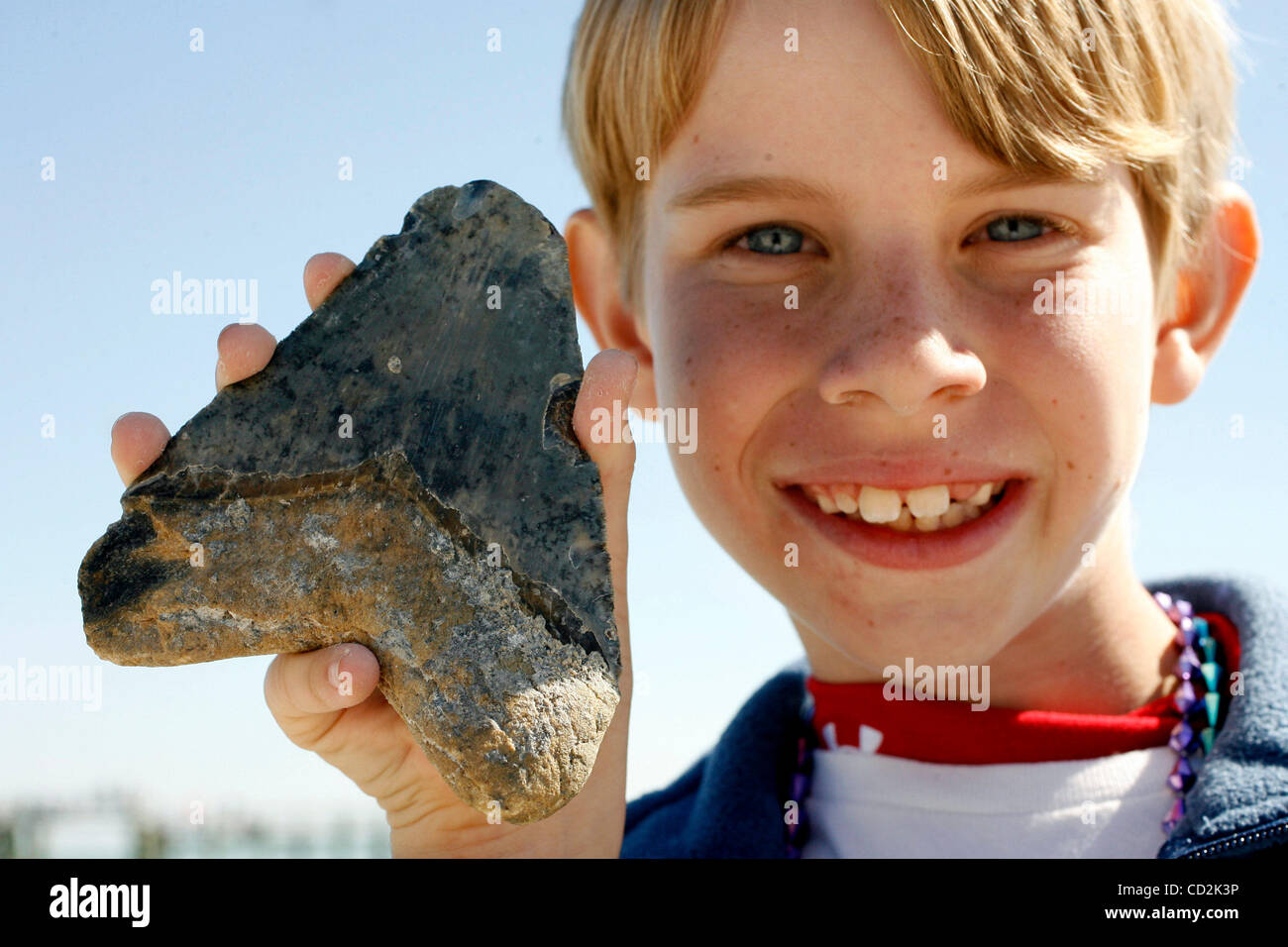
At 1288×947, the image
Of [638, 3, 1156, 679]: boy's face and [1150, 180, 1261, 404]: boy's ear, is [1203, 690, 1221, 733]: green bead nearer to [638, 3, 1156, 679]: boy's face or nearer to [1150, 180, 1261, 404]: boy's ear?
[638, 3, 1156, 679]: boy's face

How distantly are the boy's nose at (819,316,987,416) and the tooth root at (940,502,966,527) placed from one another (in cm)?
30

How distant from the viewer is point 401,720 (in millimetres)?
2111

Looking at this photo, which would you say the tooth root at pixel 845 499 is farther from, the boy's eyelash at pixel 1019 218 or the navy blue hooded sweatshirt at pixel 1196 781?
the navy blue hooded sweatshirt at pixel 1196 781

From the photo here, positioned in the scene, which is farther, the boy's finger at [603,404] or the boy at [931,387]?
the boy at [931,387]

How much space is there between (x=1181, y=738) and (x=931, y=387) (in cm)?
99

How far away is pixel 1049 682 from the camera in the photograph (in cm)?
248

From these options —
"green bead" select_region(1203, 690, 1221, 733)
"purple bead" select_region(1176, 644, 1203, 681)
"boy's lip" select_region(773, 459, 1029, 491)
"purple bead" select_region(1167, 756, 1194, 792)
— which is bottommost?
"purple bead" select_region(1167, 756, 1194, 792)

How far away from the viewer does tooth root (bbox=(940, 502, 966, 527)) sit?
227 centimetres

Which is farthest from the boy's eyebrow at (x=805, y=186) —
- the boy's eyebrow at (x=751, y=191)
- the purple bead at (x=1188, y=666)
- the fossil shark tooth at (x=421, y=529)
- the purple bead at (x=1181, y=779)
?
the purple bead at (x=1181, y=779)

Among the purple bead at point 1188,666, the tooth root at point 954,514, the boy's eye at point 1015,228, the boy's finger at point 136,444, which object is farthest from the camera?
the purple bead at point 1188,666

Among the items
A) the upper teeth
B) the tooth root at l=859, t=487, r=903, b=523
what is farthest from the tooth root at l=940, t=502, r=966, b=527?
the tooth root at l=859, t=487, r=903, b=523

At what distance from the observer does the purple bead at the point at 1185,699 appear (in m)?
2.43

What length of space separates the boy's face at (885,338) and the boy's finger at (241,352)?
2.72ft

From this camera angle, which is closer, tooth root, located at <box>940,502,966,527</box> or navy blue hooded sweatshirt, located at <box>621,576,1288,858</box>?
navy blue hooded sweatshirt, located at <box>621,576,1288,858</box>
